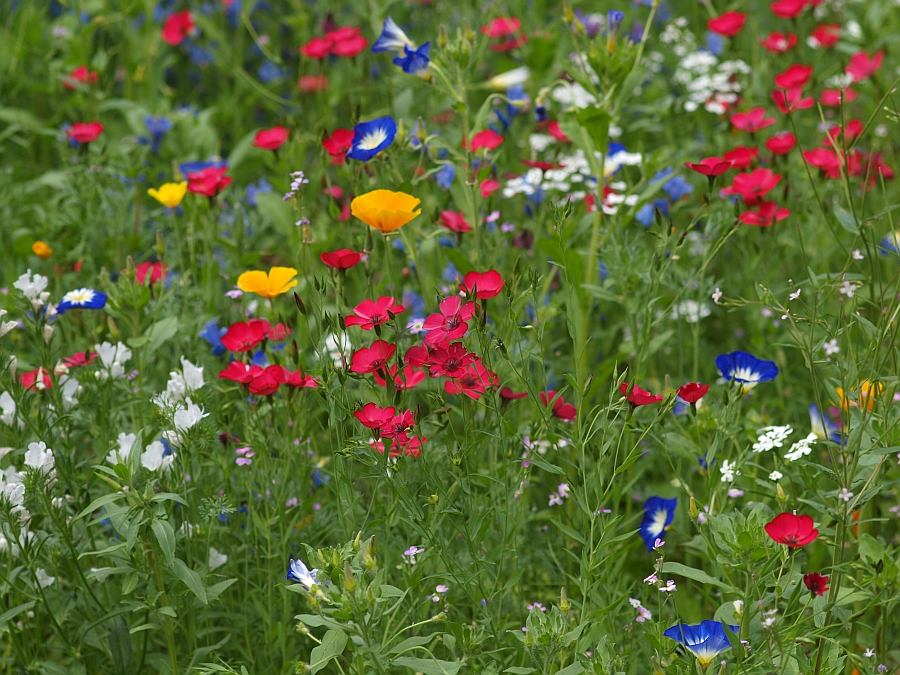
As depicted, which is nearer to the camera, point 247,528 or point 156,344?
point 247,528

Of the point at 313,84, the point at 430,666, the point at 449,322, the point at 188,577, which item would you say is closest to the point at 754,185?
the point at 449,322

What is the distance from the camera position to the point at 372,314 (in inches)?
66.4

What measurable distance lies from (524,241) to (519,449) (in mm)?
952

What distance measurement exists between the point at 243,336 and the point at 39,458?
1.51 feet

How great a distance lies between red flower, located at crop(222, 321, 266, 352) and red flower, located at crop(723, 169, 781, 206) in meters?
1.27

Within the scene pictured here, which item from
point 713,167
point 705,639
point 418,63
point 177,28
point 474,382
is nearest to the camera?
point 705,639

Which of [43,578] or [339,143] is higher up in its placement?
[339,143]

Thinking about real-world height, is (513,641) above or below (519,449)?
below

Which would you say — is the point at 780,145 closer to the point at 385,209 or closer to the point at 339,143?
the point at 339,143

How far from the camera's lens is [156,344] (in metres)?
2.13

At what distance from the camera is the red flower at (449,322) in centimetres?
157

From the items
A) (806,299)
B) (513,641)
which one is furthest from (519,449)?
(806,299)

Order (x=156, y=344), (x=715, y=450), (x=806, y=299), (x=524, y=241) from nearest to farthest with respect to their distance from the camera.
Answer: (x=715, y=450) < (x=156, y=344) < (x=806, y=299) < (x=524, y=241)

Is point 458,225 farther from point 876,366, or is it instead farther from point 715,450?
point 876,366
